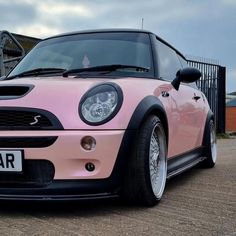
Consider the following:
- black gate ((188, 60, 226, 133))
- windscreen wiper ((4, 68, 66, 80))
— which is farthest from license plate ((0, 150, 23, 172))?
black gate ((188, 60, 226, 133))

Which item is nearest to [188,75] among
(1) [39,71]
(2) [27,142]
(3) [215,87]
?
(1) [39,71]

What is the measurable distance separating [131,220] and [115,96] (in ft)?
2.90

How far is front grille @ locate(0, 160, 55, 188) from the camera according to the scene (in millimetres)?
3498

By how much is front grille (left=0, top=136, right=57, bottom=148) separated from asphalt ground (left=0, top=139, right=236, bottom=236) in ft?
1.64

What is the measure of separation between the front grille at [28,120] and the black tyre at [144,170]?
0.62 meters

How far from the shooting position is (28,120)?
11.6ft

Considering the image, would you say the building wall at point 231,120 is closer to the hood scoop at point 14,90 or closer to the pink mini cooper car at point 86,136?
the pink mini cooper car at point 86,136

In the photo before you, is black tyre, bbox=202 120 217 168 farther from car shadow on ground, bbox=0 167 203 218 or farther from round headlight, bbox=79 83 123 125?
round headlight, bbox=79 83 123 125

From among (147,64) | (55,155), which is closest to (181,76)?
(147,64)

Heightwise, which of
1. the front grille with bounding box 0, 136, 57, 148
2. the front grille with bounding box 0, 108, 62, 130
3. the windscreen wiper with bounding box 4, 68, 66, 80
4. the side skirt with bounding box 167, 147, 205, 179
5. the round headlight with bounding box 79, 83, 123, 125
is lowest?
the side skirt with bounding box 167, 147, 205, 179

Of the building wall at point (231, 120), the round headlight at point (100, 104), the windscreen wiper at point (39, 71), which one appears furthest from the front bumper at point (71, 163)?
the building wall at point (231, 120)

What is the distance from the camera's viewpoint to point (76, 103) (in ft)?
11.7

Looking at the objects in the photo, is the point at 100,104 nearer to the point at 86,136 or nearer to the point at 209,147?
the point at 86,136

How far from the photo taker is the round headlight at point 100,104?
3.53 metres
